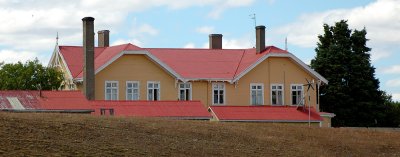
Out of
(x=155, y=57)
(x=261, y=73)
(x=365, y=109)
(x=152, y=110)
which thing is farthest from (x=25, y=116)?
(x=365, y=109)

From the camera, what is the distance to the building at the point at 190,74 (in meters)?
74.3

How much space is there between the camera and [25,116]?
45906mm

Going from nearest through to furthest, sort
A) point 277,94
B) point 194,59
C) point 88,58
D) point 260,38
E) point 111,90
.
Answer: point 88,58 → point 111,90 → point 277,94 → point 260,38 → point 194,59

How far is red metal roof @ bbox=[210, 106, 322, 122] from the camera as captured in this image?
71.1 m

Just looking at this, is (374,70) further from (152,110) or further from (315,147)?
(315,147)

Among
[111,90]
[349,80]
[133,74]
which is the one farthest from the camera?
[349,80]

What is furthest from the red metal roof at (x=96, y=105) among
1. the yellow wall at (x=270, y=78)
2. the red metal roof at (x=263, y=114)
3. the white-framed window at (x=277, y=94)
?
the white-framed window at (x=277, y=94)

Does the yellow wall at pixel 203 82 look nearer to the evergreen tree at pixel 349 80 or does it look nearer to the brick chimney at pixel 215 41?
the brick chimney at pixel 215 41

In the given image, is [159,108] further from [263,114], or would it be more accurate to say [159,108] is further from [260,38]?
[260,38]

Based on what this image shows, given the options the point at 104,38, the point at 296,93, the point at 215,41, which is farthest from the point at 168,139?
the point at 215,41

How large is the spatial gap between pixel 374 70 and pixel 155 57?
26285 millimetres

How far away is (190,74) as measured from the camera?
77.6 meters

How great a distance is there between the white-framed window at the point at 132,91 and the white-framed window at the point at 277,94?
10.8 metres

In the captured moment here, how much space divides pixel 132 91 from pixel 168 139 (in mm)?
31398
